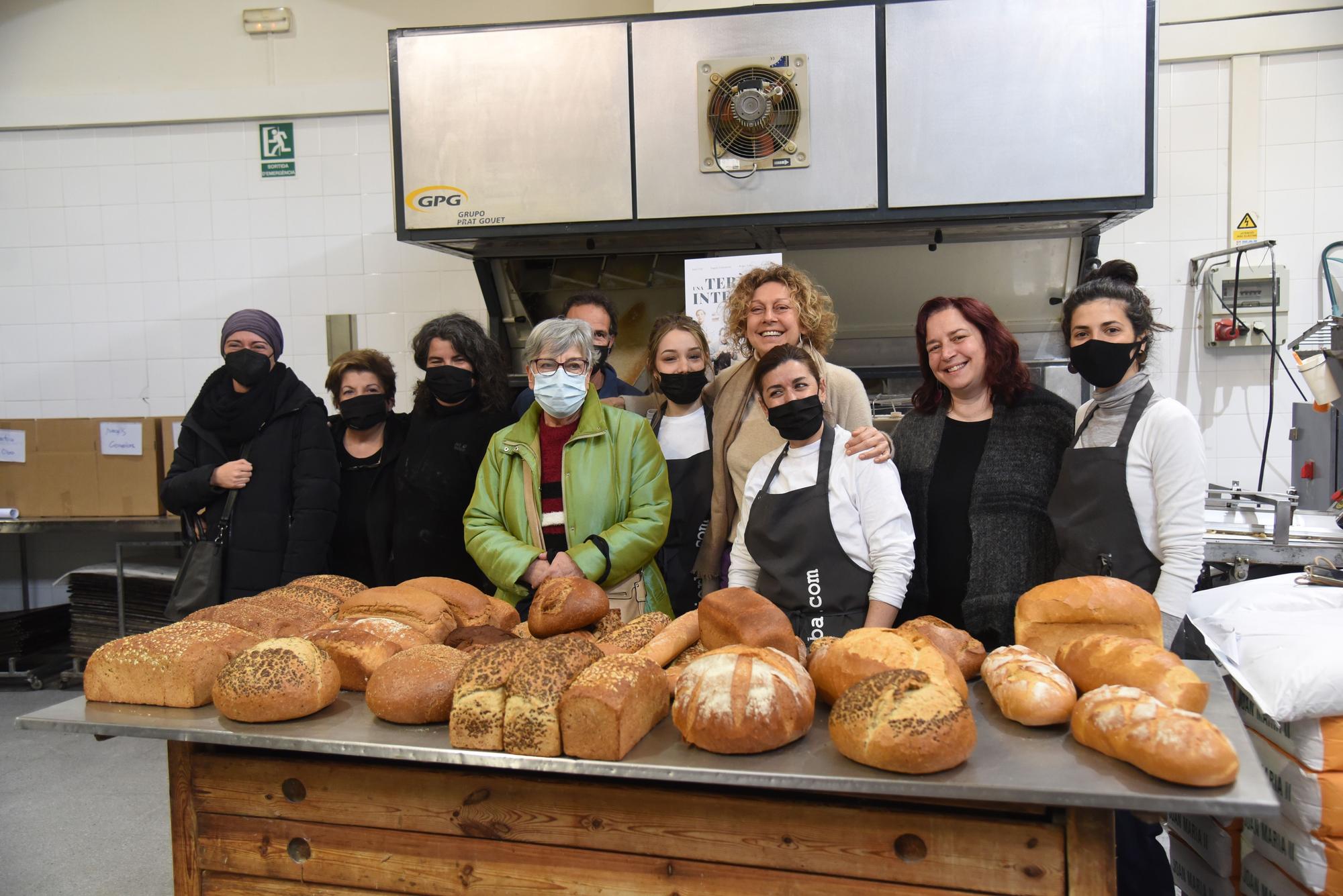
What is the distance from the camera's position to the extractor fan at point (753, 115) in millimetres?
3621

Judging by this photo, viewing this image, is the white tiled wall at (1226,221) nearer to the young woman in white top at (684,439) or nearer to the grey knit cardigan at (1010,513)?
the grey knit cardigan at (1010,513)

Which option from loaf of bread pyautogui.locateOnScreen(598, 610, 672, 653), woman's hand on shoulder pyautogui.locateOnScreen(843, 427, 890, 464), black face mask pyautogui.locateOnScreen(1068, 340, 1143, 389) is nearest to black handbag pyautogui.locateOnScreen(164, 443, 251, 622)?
loaf of bread pyautogui.locateOnScreen(598, 610, 672, 653)

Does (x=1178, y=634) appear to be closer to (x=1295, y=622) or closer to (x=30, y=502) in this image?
(x=1295, y=622)

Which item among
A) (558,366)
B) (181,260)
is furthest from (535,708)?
(181,260)

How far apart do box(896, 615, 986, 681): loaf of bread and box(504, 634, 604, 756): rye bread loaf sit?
61 centimetres

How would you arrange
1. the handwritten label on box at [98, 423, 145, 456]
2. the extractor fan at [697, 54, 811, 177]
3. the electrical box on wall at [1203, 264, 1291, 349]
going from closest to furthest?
the extractor fan at [697, 54, 811, 177]
the electrical box on wall at [1203, 264, 1291, 349]
the handwritten label on box at [98, 423, 145, 456]

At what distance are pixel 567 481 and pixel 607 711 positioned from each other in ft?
3.64

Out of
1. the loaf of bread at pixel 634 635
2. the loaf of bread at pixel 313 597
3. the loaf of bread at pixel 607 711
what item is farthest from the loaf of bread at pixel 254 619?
the loaf of bread at pixel 607 711

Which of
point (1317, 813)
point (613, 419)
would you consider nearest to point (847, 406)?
point (613, 419)

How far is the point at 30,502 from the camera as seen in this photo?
182 inches

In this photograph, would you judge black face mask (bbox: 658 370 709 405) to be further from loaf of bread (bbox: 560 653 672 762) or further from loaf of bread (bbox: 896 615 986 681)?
loaf of bread (bbox: 560 653 672 762)

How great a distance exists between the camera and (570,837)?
146 cm

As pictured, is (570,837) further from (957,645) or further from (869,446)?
(869,446)

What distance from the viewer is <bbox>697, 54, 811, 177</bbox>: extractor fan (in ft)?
11.9
